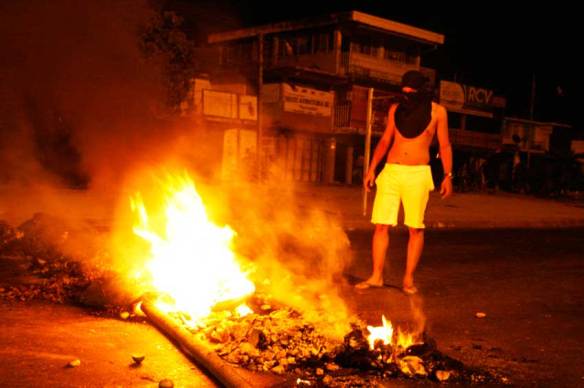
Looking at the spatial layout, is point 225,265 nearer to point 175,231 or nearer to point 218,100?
point 175,231

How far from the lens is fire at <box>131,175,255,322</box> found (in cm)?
431

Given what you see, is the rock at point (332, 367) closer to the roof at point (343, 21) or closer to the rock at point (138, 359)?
the rock at point (138, 359)

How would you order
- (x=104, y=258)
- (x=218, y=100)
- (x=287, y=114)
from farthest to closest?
1. (x=287, y=114)
2. (x=218, y=100)
3. (x=104, y=258)

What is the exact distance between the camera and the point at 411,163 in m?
5.21

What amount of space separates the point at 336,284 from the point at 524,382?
246cm

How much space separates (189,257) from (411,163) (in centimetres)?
210

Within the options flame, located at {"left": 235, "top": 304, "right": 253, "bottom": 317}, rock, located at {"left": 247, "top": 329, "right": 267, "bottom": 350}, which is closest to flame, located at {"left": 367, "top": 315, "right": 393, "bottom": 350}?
rock, located at {"left": 247, "top": 329, "right": 267, "bottom": 350}

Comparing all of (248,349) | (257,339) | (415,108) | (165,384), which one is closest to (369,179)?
(415,108)

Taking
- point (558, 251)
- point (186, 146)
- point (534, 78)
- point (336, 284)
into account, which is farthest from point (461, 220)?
point (534, 78)

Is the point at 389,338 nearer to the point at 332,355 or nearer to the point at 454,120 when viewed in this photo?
the point at 332,355

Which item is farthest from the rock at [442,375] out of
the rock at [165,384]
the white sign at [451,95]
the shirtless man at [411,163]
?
the white sign at [451,95]

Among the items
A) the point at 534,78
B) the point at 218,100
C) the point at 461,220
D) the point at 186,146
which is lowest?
the point at 461,220

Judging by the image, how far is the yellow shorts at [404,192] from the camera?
520 cm

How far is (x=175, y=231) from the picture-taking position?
16.5 feet
